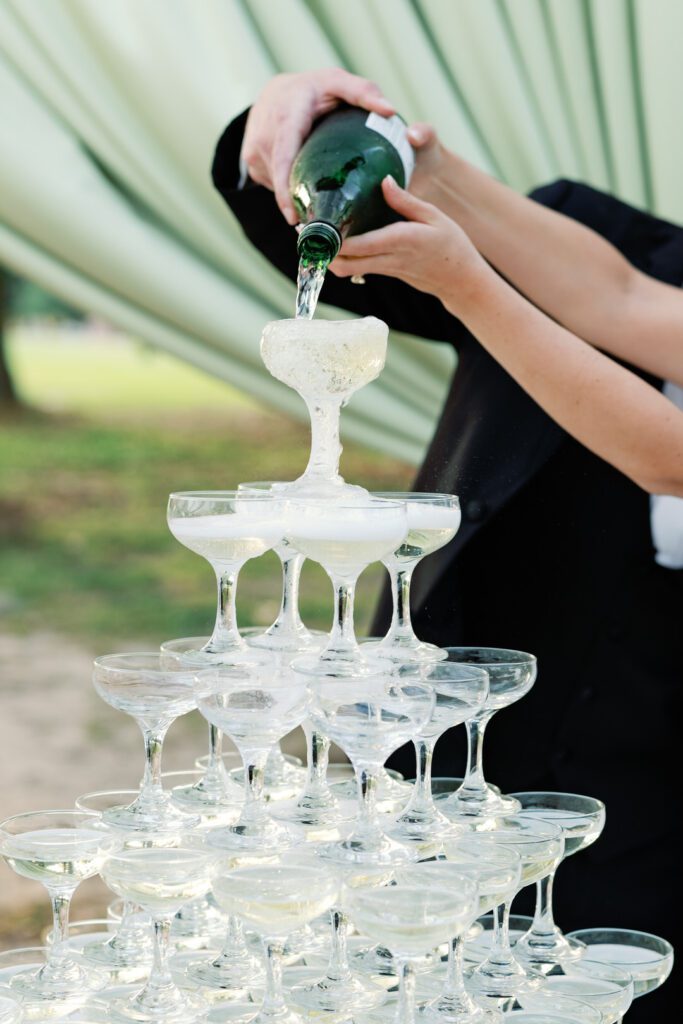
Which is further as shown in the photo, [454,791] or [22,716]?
[22,716]

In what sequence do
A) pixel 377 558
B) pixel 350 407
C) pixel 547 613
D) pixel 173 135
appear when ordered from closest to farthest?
1. pixel 377 558
2. pixel 547 613
3. pixel 173 135
4. pixel 350 407

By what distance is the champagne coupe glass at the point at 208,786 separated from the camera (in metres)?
1.00

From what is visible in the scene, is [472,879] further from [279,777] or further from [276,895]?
[279,777]

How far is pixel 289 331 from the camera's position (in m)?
0.94

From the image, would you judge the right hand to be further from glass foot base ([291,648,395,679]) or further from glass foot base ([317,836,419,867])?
glass foot base ([317,836,419,867])

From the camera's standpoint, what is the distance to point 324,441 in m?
1.00

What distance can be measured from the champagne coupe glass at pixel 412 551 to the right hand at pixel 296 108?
335 millimetres

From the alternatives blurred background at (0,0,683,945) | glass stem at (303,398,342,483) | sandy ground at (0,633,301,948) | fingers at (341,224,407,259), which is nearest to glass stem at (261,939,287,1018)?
glass stem at (303,398,342,483)

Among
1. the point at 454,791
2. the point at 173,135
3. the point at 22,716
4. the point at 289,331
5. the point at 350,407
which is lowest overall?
the point at 22,716

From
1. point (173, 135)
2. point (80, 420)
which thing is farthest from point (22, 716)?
point (80, 420)

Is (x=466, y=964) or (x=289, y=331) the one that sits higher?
(x=289, y=331)

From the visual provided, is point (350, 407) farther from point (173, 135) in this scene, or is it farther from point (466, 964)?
point (466, 964)

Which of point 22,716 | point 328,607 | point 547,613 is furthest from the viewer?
point 328,607

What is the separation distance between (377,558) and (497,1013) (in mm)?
320
